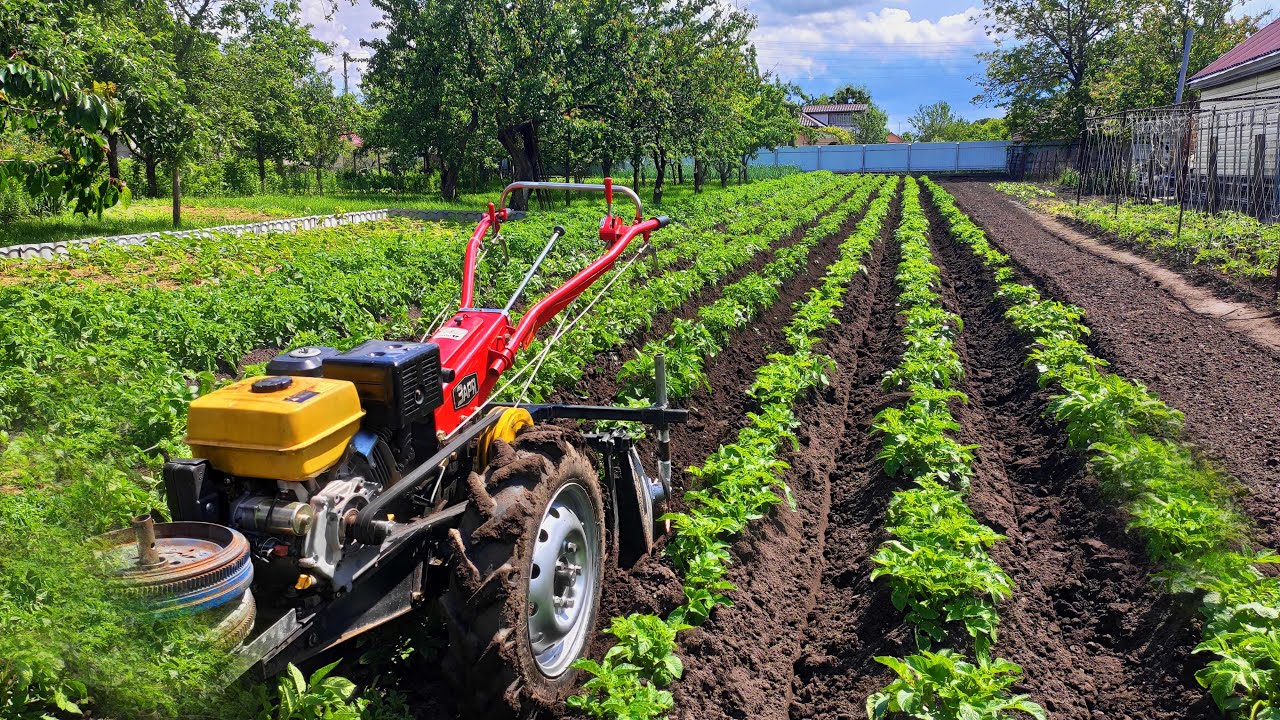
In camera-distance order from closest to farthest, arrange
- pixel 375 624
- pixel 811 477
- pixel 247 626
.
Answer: pixel 247 626 < pixel 375 624 < pixel 811 477

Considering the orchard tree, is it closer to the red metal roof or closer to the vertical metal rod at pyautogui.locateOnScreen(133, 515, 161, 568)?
the red metal roof

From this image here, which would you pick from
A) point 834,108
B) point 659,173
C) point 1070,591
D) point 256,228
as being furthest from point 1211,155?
point 834,108

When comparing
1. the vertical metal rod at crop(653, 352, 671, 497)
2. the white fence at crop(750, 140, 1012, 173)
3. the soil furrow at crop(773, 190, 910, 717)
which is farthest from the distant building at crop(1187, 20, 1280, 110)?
the white fence at crop(750, 140, 1012, 173)

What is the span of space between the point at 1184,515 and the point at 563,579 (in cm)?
330

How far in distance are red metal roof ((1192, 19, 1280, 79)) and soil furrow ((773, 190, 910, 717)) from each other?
2521 cm

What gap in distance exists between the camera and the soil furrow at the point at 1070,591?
354 centimetres

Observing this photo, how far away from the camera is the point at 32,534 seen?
2.40 metres

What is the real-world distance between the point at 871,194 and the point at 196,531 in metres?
35.0

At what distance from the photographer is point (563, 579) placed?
11.1 ft

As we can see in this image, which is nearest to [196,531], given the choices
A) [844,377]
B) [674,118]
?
[844,377]

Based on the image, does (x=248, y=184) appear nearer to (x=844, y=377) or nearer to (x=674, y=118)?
(x=674, y=118)

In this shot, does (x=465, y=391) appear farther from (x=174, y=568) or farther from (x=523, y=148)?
(x=523, y=148)

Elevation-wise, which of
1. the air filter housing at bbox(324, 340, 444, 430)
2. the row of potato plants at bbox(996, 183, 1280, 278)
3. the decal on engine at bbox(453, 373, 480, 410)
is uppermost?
the row of potato plants at bbox(996, 183, 1280, 278)

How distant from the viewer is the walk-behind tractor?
7.72ft
